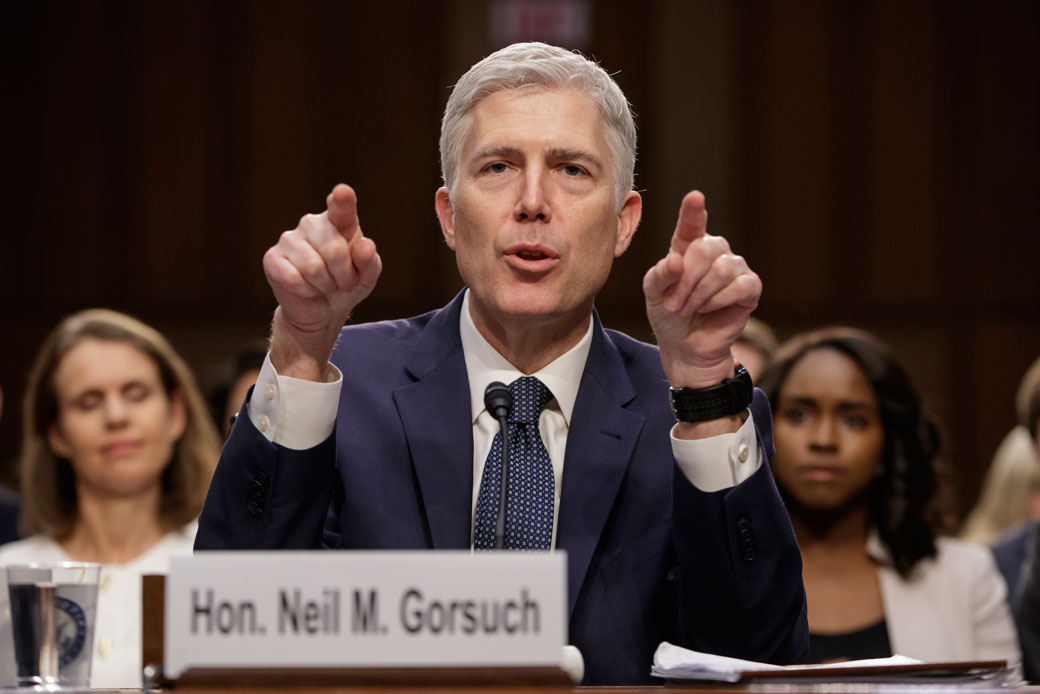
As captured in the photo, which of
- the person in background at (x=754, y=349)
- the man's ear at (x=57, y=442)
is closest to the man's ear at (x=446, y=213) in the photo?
the man's ear at (x=57, y=442)

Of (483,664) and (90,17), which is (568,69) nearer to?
(483,664)

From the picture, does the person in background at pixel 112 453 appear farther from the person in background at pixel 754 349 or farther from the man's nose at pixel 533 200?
the man's nose at pixel 533 200

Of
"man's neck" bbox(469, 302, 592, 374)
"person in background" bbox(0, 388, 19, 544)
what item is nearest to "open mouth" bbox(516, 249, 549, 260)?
"man's neck" bbox(469, 302, 592, 374)

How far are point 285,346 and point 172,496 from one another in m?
1.97

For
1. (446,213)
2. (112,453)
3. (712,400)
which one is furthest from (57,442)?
(712,400)

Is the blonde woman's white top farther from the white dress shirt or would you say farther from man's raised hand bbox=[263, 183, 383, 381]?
man's raised hand bbox=[263, 183, 383, 381]

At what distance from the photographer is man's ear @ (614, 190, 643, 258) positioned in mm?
2080

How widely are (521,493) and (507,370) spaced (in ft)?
0.82

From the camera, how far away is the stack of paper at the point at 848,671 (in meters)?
1.44

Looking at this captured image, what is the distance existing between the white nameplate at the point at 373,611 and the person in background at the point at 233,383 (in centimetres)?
293

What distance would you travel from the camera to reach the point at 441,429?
6.39 ft

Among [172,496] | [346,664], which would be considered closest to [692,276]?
[346,664]

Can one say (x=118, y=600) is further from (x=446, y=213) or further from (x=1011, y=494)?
(x=1011, y=494)

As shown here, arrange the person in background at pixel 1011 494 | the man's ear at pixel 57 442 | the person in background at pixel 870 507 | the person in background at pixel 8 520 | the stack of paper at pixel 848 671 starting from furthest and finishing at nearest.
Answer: the person in background at pixel 1011 494
the person in background at pixel 8 520
the man's ear at pixel 57 442
the person in background at pixel 870 507
the stack of paper at pixel 848 671
